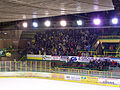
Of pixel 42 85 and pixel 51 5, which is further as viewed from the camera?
pixel 42 85

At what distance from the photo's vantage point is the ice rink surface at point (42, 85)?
407 inches

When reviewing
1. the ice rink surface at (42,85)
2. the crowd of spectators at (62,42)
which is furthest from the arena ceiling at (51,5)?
the crowd of spectators at (62,42)

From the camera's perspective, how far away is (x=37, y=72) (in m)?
12.9

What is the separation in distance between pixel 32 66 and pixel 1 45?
266 inches

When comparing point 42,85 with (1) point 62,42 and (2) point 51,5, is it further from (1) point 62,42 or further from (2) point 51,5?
(1) point 62,42

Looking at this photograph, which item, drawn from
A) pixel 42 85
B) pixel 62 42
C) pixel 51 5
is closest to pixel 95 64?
pixel 62 42

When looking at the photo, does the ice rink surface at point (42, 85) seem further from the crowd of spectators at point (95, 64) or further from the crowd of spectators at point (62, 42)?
the crowd of spectators at point (62, 42)

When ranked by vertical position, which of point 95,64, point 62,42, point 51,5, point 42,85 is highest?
point 51,5

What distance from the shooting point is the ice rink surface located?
10.3 metres

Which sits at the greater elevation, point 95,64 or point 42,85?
point 95,64

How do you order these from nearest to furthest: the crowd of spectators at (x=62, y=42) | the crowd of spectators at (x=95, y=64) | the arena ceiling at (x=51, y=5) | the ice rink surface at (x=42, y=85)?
1. the arena ceiling at (x=51, y=5)
2. the ice rink surface at (x=42, y=85)
3. the crowd of spectators at (x=95, y=64)
4. the crowd of spectators at (x=62, y=42)

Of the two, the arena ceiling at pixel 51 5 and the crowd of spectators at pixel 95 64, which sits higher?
the arena ceiling at pixel 51 5

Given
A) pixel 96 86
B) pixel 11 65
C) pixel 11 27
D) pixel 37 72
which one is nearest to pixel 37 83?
pixel 37 72

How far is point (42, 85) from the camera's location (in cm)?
1094
